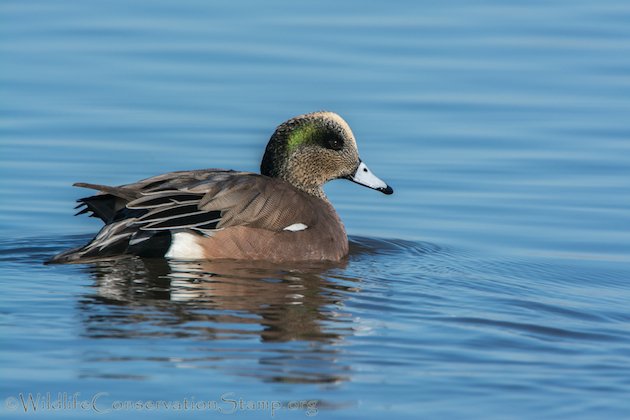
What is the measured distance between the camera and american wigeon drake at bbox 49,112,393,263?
8.84 meters

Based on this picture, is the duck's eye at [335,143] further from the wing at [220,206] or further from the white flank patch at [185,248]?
the white flank patch at [185,248]

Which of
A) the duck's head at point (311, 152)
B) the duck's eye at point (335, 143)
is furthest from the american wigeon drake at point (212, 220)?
the duck's eye at point (335, 143)

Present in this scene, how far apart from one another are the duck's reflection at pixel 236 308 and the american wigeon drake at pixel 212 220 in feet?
0.36

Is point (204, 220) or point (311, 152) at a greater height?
point (311, 152)

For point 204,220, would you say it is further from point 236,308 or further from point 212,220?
point 236,308

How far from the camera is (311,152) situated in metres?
10.2

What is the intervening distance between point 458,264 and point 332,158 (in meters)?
1.35

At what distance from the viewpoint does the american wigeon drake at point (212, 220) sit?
8.84 meters

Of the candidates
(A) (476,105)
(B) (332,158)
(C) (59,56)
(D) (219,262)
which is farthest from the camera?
(C) (59,56)

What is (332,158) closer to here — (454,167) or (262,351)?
(454,167)

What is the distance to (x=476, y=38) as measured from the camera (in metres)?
15.8

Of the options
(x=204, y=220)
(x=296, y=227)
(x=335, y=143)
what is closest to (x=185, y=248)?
(x=204, y=220)

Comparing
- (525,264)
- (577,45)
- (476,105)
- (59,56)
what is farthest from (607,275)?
(59,56)

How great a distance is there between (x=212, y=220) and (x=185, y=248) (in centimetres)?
26
